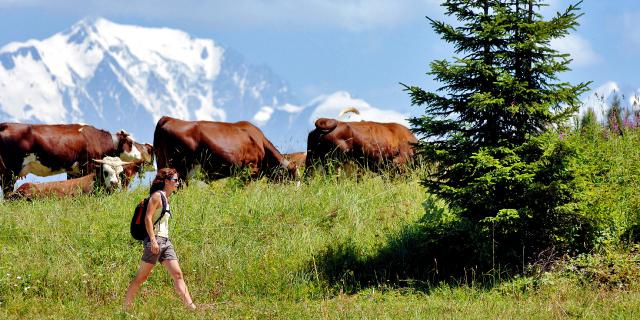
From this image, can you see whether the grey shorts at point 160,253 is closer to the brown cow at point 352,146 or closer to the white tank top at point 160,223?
the white tank top at point 160,223

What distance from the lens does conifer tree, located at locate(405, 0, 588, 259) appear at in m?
11.4

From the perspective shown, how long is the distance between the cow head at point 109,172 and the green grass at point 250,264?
2412mm

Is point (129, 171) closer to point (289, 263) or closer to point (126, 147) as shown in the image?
point (126, 147)

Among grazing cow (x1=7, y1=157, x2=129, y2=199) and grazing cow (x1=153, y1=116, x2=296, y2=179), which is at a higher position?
grazing cow (x1=153, y1=116, x2=296, y2=179)

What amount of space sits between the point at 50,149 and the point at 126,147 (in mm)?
2241

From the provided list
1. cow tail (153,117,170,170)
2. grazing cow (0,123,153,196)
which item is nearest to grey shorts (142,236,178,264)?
cow tail (153,117,170,170)

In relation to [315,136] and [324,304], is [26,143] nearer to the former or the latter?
[315,136]

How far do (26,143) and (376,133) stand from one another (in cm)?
837

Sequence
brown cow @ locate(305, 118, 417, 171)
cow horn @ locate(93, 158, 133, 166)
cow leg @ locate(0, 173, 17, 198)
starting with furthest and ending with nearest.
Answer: brown cow @ locate(305, 118, 417, 171), cow horn @ locate(93, 158, 133, 166), cow leg @ locate(0, 173, 17, 198)

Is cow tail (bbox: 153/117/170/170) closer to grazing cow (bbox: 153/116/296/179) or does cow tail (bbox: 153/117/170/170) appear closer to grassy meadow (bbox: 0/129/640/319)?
grazing cow (bbox: 153/116/296/179)

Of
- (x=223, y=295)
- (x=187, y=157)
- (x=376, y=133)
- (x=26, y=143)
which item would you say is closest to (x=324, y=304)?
(x=223, y=295)

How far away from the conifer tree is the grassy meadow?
605mm

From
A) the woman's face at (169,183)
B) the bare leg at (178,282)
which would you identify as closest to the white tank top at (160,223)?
the woman's face at (169,183)

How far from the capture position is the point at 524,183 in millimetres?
11273
